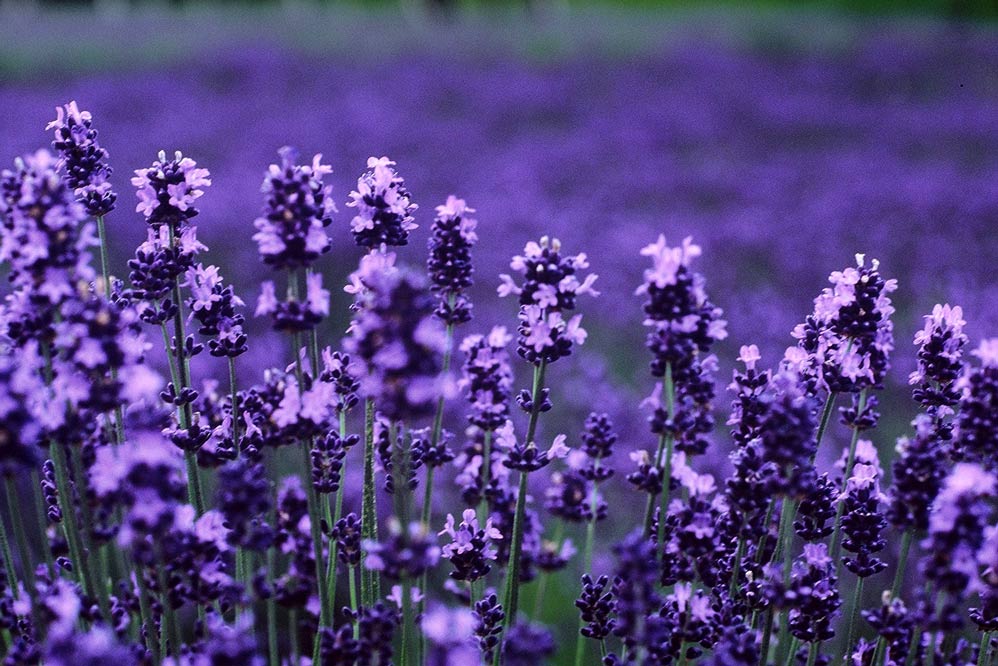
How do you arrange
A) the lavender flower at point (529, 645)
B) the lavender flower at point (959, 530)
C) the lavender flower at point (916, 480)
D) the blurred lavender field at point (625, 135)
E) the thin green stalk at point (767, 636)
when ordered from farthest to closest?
the blurred lavender field at point (625, 135), the thin green stalk at point (767, 636), the lavender flower at point (916, 480), the lavender flower at point (959, 530), the lavender flower at point (529, 645)

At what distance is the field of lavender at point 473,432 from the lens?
1378mm

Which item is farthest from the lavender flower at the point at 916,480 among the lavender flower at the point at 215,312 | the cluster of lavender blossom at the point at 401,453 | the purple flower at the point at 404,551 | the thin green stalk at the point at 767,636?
the lavender flower at the point at 215,312

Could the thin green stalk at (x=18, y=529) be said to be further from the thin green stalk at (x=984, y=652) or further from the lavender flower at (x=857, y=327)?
the thin green stalk at (x=984, y=652)

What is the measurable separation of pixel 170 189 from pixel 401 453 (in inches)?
23.9

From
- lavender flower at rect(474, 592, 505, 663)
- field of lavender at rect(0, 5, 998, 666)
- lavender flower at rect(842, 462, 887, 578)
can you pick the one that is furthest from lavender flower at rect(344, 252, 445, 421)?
lavender flower at rect(842, 462, 887, 578)

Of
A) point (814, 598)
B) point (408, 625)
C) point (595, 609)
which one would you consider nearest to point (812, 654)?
point (814, 598)

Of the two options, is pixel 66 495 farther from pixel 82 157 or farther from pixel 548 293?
pixel 548 293

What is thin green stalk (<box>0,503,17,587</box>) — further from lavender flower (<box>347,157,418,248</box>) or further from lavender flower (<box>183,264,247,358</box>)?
lavender flower (<box>347,157,418,248</box>)

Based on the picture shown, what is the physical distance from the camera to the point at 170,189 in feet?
5.76

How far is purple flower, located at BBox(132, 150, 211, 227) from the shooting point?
1762mm

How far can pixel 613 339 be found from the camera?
6.54 metres

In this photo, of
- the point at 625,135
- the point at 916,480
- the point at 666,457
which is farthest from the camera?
the point at 625,135

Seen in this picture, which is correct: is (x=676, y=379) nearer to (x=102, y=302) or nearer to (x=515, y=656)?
(x=515, y=656)

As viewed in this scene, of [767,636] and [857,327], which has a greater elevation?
[857,327]
